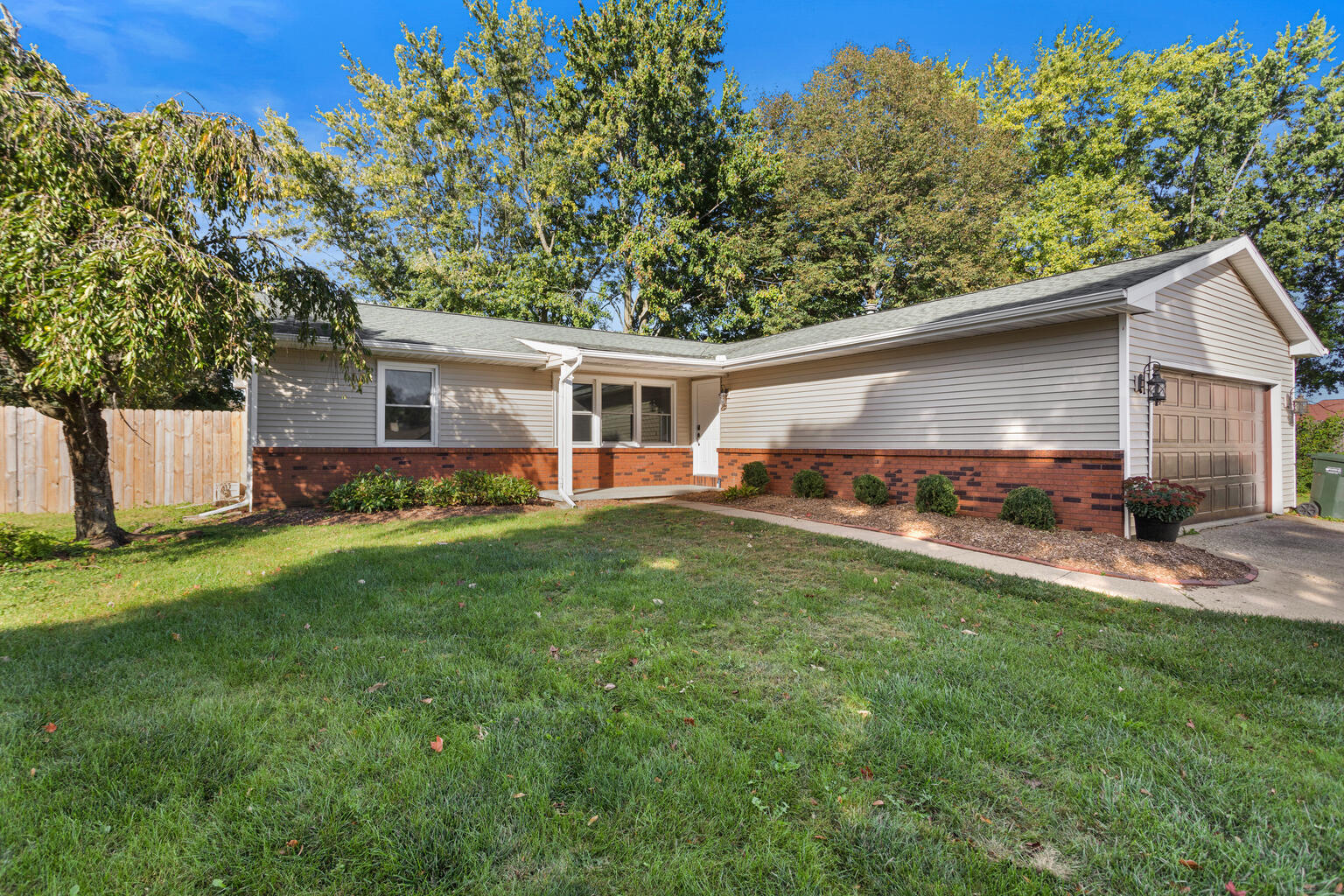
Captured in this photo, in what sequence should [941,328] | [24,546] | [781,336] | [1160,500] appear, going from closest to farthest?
[24,546] → [1160,500] → [941,328] → [781,336]

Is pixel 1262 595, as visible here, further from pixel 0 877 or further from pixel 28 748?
pixel 28 748

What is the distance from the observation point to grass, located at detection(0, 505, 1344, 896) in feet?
5.97

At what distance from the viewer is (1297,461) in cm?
1151

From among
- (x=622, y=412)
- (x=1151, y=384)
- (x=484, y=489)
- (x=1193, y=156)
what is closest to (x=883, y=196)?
(x=1193, y=156)

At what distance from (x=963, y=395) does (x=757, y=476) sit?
4252mm

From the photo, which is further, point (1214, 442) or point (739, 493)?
point (739, 493)

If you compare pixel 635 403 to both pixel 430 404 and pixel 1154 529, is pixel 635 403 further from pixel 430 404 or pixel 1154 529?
pixel 1154 529

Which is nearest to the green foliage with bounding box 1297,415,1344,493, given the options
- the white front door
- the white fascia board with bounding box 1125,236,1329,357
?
the white fascia board with bounding box 1125,236,1329,357

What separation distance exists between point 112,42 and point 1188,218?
94.0 ft

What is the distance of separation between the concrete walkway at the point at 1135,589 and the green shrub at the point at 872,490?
2.13m

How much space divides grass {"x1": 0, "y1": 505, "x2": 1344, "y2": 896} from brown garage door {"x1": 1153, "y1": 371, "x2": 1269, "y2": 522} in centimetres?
453

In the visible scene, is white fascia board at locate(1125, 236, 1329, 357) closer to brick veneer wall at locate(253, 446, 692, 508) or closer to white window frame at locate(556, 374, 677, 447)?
white window frame at locate(556, 374, 677, 447)

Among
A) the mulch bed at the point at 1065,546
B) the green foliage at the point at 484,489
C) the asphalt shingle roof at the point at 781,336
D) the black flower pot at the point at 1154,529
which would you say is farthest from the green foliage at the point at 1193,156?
the green foliage at the point at 484,489

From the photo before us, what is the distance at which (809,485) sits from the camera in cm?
1066
